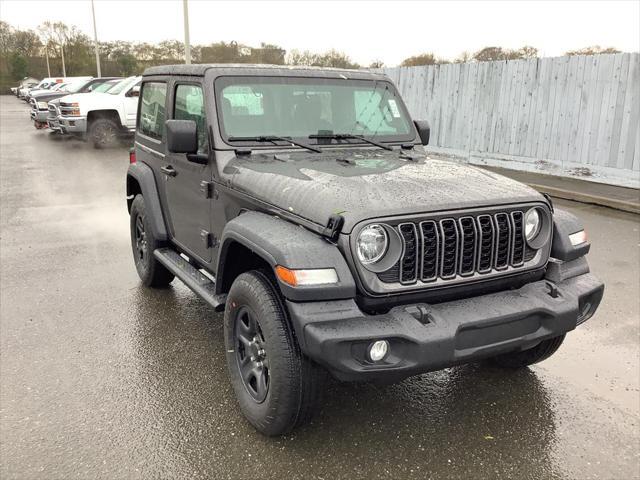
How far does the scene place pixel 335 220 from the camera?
2.61 metres

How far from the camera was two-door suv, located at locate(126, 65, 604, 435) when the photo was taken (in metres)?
2.54

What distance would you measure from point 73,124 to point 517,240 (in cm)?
1557

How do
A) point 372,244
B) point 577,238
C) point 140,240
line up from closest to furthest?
point 372,244 < point 577,238 < point 140,240

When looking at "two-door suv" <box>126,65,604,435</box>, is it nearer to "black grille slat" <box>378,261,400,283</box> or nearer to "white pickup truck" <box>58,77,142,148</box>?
"black grille slat" <box>378,261,400,283</box>

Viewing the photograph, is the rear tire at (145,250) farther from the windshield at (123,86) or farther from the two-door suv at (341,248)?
the windshield at (123,86)

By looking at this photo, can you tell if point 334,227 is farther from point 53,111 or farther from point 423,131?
point 53,111

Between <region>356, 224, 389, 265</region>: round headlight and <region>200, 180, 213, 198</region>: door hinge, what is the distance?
146 centimetres

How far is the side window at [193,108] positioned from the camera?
3.83m

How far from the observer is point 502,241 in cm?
292

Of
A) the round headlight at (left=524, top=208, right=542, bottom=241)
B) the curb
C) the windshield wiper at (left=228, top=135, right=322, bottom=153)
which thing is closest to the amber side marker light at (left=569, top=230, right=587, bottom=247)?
the round headlight at (left=524, top=208, right=542, bottom=241)

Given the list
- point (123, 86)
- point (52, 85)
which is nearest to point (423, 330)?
point (123, 86)

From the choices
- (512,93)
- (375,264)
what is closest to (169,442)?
(375,264)

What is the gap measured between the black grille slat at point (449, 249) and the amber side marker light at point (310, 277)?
58 centimetres

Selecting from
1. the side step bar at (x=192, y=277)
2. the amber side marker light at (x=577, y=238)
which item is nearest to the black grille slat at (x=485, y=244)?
the amber side marker light at (x=577, y=238)
